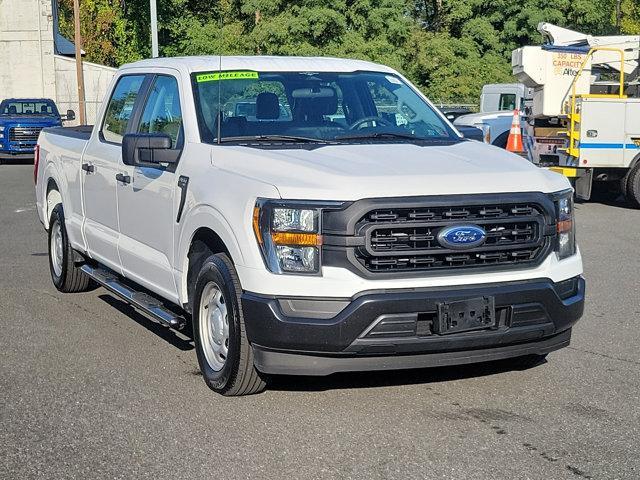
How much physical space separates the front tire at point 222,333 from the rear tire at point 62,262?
3186 mm

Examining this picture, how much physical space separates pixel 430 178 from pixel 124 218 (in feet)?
8.74

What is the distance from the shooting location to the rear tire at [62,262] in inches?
353

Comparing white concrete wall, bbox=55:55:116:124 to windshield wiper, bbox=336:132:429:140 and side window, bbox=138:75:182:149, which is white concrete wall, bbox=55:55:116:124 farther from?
windshield wiper, bbox=336:132:429:140

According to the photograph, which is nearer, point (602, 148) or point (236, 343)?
point (236, 343)

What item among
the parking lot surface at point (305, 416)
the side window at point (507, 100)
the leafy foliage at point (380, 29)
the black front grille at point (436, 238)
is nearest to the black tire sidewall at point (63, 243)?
the parking lot surface at point (305, 416)

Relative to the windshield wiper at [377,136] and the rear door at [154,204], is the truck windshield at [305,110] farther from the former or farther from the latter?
the rear door at [154,204]

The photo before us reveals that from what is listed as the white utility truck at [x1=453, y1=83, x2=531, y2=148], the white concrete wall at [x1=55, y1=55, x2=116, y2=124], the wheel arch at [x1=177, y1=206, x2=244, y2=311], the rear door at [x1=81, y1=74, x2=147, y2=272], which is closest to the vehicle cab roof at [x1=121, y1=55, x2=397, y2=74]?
the rear door at [x1=81, y1=74, x2=147, y2=272]

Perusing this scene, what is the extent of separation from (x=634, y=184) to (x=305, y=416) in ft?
40.3

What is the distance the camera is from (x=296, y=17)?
1802 inches

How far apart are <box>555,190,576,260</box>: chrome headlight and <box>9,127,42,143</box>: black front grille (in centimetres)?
2545

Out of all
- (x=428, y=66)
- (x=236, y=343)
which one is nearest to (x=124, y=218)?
(x=236, y=343)

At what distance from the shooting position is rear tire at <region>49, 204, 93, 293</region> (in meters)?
8.97

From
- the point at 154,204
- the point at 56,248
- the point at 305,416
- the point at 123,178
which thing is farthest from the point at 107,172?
the point at 305,416

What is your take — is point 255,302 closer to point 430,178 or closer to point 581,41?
point 430,178
